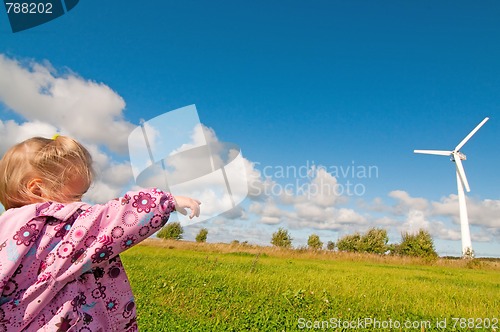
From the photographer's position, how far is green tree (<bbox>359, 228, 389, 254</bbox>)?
54.2 m

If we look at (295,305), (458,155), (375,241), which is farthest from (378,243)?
(295,305)

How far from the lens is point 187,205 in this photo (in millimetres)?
1972

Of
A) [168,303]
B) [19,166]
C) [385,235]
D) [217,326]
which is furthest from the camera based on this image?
[385,235]

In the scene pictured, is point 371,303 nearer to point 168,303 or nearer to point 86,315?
point 168,303

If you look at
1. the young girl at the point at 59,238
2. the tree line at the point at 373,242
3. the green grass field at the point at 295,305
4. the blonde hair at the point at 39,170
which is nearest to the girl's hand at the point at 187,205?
the young girl at the point at 59,238

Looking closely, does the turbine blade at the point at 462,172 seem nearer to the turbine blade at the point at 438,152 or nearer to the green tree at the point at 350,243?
the turbine blade at the point at 438,152

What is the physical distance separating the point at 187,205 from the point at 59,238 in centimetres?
69

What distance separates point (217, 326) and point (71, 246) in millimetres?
→ 4172

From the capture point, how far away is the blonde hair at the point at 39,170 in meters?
2.11

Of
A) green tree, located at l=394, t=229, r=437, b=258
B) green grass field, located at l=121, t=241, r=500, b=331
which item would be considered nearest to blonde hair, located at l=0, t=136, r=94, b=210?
green grass field, located at l=121, t=241, r=500, b=331

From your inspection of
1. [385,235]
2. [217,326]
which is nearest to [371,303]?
[217,326]

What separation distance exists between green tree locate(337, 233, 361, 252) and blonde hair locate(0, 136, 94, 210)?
57.0 meters

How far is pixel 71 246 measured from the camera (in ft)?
6.42
